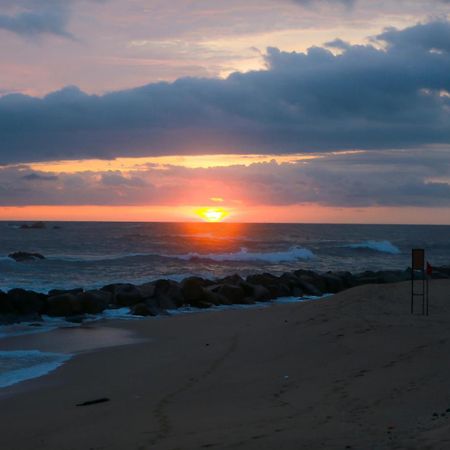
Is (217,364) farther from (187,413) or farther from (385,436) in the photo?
(385,436)

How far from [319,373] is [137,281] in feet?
81.3

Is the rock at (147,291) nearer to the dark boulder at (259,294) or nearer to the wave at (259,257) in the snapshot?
the dark boulder at (259,294)

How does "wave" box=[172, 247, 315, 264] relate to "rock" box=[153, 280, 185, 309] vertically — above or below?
below

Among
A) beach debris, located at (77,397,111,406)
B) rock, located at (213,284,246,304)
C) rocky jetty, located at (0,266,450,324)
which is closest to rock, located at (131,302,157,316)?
rocky jetty, located at (0,266,450,324)

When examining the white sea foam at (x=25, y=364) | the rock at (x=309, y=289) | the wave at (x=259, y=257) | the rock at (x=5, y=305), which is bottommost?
the wave at (x=259, y=257)

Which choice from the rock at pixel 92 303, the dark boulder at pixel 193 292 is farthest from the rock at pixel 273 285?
the rock at pixel 92 303

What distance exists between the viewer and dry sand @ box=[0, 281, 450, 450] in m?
6.33

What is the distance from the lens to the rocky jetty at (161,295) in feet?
64.8

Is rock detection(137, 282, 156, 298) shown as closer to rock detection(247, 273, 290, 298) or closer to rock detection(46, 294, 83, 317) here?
rock detection(46, 294, 83, 317)

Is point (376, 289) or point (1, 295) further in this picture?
point (1, 295)

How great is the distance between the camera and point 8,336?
16.0m

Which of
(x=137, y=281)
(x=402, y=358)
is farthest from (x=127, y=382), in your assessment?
(x=137, y=281)

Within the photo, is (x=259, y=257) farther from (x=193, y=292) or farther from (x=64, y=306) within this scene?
(x=64, y=306)

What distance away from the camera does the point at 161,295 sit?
877 inches
